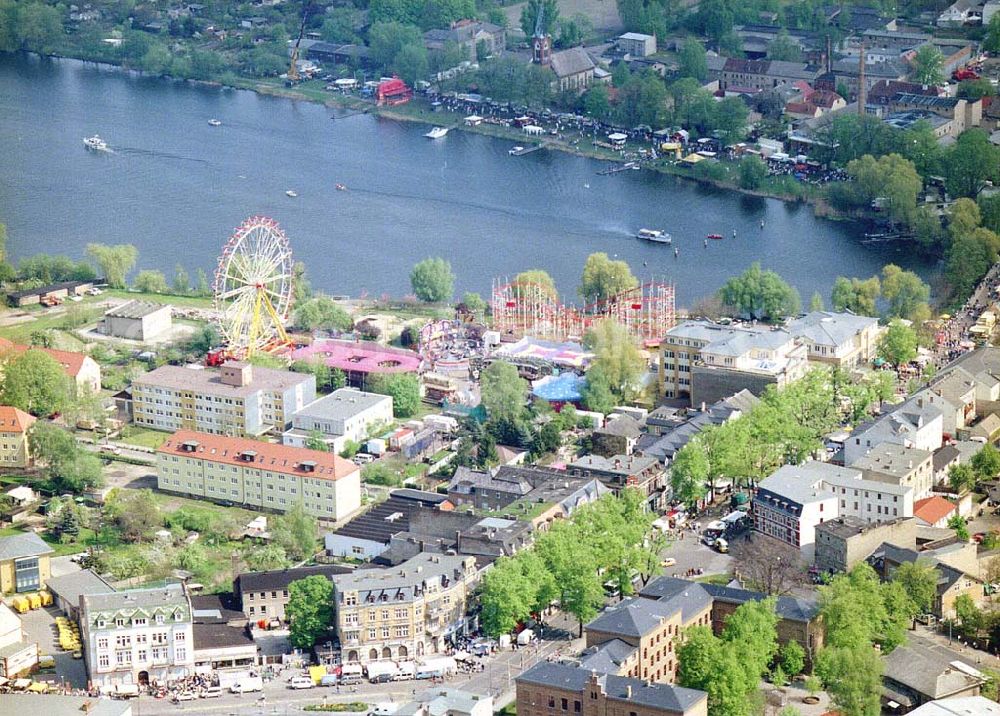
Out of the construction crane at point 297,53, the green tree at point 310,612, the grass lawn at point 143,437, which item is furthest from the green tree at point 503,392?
the construction crane at point 297,53

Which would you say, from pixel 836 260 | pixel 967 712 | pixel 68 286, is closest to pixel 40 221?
pixel 68 286

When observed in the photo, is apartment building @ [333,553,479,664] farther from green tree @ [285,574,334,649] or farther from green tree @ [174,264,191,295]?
green tree @ [174,264,191,295]

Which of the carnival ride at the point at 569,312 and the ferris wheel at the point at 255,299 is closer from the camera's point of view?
the ferris wheel at the point at 255,299

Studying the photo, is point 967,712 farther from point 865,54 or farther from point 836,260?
point 865,54

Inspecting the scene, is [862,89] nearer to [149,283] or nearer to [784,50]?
[784,50]

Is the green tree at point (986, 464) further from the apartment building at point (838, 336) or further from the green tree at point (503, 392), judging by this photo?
the green tree at point (503, 392)
